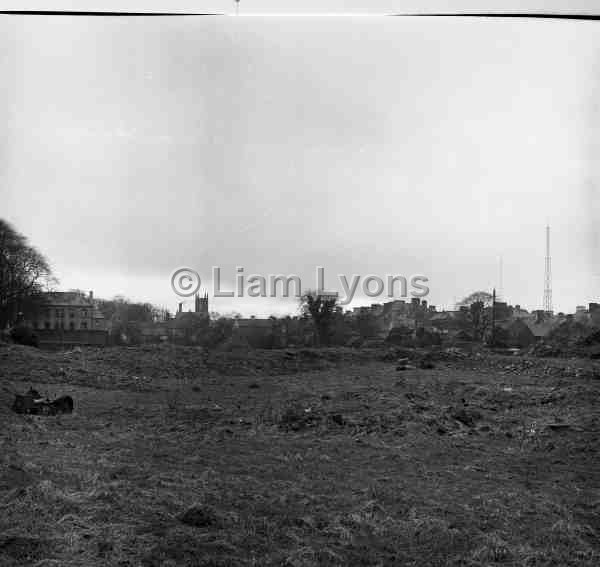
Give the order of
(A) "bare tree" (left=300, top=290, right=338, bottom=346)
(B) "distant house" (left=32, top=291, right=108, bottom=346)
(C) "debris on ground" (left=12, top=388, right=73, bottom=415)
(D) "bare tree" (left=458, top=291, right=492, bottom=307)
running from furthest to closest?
(C) "debris on ground" (left=12, top=388, right=73, bottom=415) < (D) "bare tree" (left=458, top=291, right=492, bottom=307) < (B) "distant house" (left=32, top=291, right=108, bottom=346) < (A) "bare tree" (left=300, top=290, right=338, bottom=346)

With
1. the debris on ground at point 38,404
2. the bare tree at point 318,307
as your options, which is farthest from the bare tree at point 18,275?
the bare tree at point 318,307

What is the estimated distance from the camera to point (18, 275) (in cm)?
416

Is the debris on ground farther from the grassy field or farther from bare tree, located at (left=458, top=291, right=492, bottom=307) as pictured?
bare tree, located at (left=458, top=291, right=492, bottom=307)

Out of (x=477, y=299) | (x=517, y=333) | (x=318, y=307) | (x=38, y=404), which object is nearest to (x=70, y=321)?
(x=38, y=404)

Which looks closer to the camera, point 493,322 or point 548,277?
point 548,277

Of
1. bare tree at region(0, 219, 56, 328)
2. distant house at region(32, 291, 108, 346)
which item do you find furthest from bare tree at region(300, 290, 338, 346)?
bare tree at region(0, 219, 56, 328)

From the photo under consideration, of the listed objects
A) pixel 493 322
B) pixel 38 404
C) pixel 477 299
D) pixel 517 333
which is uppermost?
pixel 477 299

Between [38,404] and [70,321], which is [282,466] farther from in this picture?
[38,404]

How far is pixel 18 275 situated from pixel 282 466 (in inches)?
100

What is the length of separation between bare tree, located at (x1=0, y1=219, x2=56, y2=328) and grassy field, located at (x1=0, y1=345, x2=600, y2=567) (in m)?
0.39

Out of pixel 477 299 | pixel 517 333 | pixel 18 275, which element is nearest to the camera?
pixel 18 275

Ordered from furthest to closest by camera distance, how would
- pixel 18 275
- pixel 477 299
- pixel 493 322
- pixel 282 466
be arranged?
pixel 493 322 → pixel 477 299 → pixel 18 275 → pixel 282 466

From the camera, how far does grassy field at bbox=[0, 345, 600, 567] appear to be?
8.82 feet

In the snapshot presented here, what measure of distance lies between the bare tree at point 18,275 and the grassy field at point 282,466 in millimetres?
386
